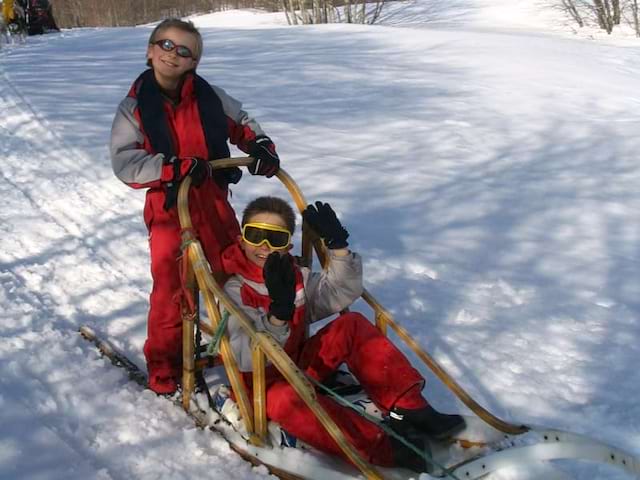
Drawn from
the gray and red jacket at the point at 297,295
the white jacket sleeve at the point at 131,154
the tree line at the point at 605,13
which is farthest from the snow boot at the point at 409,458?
the tree line at the point at 605,13

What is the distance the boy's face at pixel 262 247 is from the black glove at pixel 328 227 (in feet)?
0.40

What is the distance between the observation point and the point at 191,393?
9.14ft

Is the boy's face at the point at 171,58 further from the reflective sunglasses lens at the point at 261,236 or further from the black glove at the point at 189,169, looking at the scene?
the reflective sunglasses lens at the point at 261,236

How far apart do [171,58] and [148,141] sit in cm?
33

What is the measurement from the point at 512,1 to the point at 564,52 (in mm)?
13916

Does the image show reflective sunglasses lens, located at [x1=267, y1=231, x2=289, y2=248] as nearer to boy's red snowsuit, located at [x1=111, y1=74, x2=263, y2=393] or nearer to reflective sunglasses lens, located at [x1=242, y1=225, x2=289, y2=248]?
reflective sunglasses lens, located at [x1=242, y1=225, x2=289, y2=248]

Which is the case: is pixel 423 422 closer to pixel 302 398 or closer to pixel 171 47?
pixel 302 398

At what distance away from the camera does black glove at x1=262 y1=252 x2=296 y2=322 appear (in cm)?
234

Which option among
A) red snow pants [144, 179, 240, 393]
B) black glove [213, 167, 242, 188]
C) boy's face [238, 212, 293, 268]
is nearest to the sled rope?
boy's face [238, 212, 293, 268]

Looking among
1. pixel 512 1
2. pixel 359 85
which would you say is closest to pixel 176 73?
pixel 359 85

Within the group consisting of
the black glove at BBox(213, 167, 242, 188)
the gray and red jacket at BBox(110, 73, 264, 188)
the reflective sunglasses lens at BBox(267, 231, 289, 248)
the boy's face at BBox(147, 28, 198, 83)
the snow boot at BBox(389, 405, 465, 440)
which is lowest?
the snow boot at BBox(389, 405, 465, 440)

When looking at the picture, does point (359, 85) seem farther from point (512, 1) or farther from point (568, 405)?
point (512, 1)

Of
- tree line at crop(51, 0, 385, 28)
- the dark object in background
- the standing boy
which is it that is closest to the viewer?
the standing boy

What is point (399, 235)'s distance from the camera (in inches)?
191
